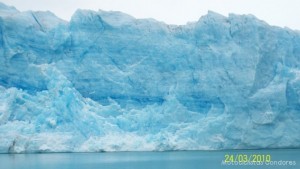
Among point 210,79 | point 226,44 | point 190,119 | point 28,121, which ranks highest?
point 226,44

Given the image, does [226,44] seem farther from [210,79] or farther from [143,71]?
[143,71]

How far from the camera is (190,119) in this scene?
83.9 feet

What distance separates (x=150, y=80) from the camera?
2612 centimetres

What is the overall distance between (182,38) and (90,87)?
208 inches

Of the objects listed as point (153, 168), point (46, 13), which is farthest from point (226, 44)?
point (153, 168)

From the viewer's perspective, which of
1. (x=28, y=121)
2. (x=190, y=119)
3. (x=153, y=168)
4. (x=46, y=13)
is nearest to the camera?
(x=153, y=168)

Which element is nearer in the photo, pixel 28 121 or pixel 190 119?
pixel 28 121

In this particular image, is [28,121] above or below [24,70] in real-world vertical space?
below

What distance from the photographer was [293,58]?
88.8ft

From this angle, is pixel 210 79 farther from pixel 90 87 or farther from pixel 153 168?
pixel 153 168

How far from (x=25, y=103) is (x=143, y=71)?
19.3 feet

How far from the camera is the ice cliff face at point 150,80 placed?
2447cm

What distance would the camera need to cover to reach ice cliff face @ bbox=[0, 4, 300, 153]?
24.5 m

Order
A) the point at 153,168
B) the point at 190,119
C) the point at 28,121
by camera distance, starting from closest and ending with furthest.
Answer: the point at 153,168
the point at 28,121
the point at 190,119
